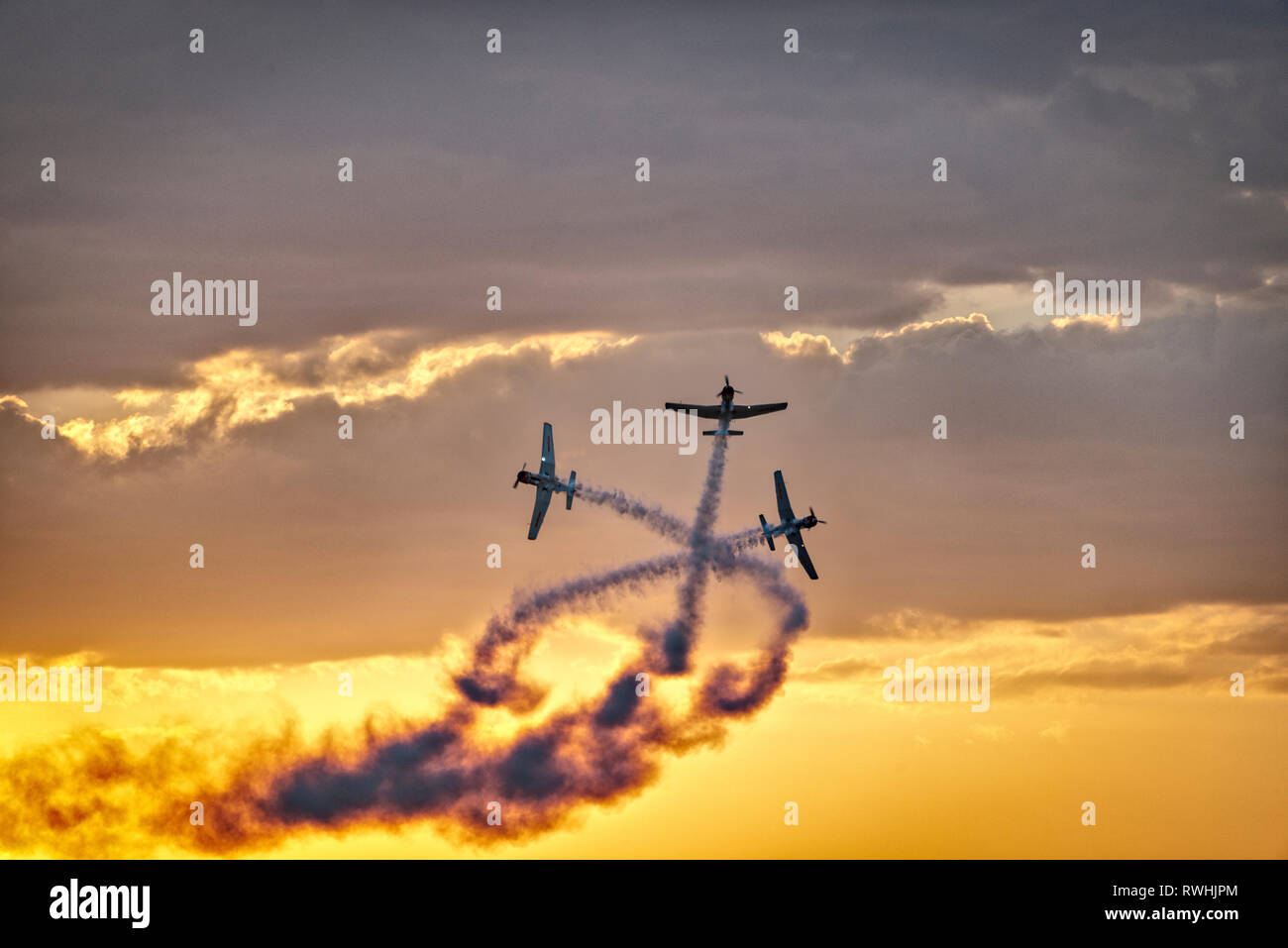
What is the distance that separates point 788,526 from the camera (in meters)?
185

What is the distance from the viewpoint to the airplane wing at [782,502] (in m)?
188

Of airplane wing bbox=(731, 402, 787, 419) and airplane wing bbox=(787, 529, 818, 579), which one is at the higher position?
airplane wing bbox=(731, 402, 787, 419)

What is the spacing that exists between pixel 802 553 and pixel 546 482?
103 feet

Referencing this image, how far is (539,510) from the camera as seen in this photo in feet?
602

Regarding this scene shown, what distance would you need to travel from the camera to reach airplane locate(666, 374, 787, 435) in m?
178

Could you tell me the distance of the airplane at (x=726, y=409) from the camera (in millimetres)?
177625

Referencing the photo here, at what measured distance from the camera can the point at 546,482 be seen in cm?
17975

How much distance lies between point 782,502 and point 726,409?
53.5 feet

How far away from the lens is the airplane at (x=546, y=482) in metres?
179

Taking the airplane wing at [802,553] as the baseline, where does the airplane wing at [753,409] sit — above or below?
above

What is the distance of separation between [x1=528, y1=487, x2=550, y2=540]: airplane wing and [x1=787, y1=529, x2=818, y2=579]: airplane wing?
27188 millimetres

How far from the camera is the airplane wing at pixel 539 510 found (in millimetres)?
182375

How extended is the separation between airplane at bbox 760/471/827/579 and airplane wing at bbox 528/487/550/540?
2373 centimetres

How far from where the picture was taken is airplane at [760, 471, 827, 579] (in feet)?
604
